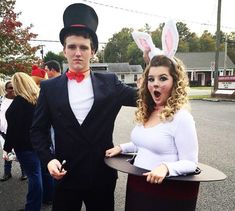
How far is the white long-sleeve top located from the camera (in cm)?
190

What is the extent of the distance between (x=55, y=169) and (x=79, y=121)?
35cm

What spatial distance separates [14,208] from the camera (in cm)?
438

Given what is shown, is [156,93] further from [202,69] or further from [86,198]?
[202,69]

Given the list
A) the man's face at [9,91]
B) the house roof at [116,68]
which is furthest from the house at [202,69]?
the man's face at [9,91]

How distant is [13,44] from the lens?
15.7 meters

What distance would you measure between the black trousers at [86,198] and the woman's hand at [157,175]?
63cm

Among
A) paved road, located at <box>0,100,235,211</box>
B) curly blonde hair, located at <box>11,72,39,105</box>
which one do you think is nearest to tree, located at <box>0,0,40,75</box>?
paved road, located at <box>0,100,235,211</box>

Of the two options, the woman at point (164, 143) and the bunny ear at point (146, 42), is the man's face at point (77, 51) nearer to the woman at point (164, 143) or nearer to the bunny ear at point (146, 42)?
the bunny ear at point (146, 42)

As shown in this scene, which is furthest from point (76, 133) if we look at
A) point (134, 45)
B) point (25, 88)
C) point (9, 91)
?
point (134, 45)

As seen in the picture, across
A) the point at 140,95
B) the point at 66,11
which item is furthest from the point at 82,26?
the point at 140,95

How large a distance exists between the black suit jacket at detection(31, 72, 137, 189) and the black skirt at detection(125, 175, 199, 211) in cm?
41

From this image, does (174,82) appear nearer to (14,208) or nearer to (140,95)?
(140,95)

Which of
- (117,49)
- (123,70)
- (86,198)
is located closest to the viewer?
(86,198)

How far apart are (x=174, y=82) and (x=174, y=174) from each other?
0.55 m
